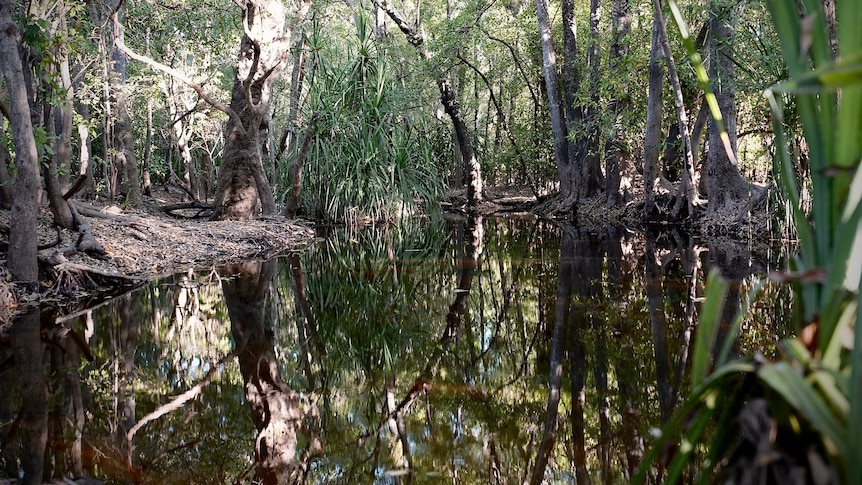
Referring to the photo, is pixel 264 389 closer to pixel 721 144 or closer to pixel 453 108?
pixel 721 144

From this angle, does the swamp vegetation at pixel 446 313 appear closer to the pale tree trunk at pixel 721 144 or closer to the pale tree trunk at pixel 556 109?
the pale tree trunk at pixel 721 144

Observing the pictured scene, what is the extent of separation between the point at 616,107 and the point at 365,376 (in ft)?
36.4

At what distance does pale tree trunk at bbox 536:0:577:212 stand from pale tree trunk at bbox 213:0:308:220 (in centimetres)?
622

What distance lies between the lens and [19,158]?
4895 mm

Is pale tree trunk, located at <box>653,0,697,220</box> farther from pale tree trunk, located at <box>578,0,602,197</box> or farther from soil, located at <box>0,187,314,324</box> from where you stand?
soil, located at <box>0,187,314,324</box>

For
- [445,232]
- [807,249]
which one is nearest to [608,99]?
[445,232]

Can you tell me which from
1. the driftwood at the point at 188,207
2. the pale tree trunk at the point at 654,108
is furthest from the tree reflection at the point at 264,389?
the pale tree trunk at the point at 654,108

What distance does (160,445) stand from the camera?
260 centimetres

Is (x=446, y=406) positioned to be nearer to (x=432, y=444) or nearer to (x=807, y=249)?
(x=432, y=444)

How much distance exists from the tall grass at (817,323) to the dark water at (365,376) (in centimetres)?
127

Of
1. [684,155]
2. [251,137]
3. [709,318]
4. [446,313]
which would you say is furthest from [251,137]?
[709,318]

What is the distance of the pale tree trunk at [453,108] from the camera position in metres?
15.8

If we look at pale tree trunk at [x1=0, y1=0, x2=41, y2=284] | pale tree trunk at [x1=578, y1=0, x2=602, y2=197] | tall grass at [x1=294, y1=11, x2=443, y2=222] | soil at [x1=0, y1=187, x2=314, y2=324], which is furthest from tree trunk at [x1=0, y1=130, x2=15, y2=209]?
pale tree trunk at [x1=578, y1=0, x2=602, y2=197]

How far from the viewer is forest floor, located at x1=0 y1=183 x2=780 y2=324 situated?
532 cm
